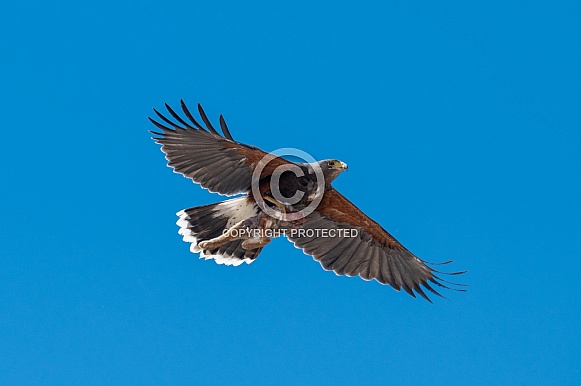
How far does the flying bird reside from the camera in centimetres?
1306

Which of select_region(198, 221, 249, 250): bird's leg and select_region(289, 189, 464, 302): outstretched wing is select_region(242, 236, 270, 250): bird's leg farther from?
select_region(289, 189, 464, 302): outstretched wing

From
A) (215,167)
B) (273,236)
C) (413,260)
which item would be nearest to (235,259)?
(273,236)

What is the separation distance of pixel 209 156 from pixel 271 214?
141 centimetres

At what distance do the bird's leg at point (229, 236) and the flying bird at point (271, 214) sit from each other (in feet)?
0.05

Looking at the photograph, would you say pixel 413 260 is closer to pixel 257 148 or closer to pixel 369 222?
pixel 369 222

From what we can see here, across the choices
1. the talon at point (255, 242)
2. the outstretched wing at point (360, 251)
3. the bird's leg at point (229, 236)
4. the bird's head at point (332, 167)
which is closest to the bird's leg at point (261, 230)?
the talon at point (255, 242)

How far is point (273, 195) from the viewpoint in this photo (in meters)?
13.4

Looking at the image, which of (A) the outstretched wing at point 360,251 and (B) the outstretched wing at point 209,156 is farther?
(A) the outstretched wing at point 360,251

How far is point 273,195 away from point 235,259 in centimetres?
163

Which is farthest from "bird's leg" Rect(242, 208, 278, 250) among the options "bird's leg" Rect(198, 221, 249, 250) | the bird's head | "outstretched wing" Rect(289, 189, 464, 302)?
the bird's head

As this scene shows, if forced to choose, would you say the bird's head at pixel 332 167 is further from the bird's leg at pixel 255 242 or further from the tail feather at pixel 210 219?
the bird's leg at pixel 255 242

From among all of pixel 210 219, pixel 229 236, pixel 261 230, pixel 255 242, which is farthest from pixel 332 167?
pixel 210 219

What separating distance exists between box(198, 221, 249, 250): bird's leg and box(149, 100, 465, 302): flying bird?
2cm

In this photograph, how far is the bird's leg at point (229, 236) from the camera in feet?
44.1
